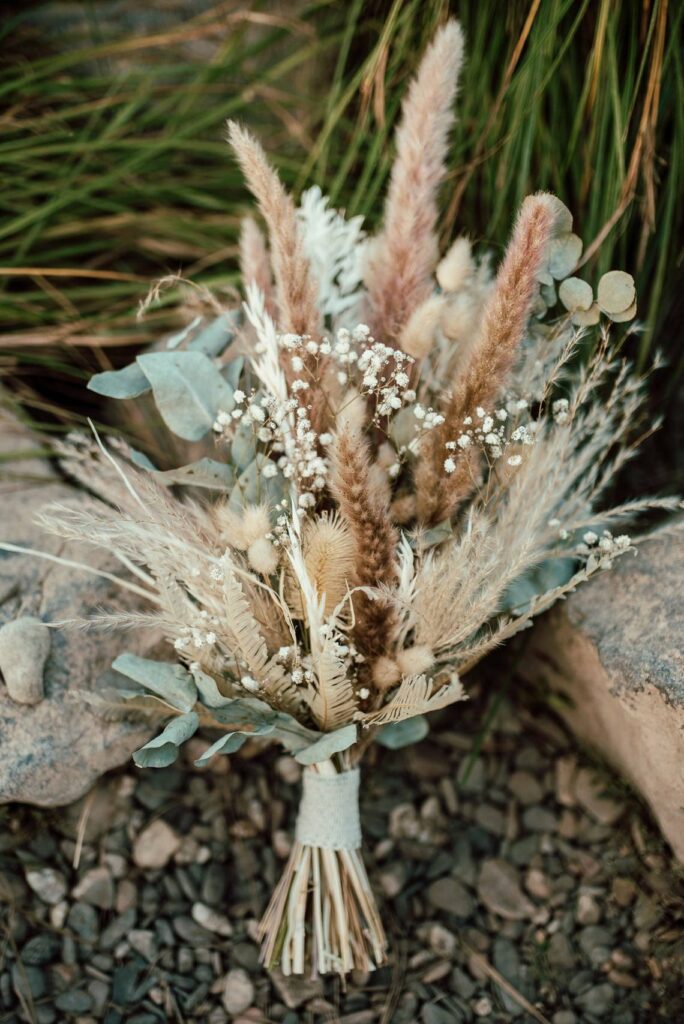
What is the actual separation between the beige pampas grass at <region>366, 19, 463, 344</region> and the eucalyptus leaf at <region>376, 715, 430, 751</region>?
2.02 feet

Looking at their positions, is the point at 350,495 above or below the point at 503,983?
above

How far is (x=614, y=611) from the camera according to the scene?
151cm

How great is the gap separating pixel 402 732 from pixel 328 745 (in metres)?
0.26

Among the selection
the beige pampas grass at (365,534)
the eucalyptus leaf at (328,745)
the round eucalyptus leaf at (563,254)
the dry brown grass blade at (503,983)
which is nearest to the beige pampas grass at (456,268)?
the round eucalyptus leaf at (563,254)

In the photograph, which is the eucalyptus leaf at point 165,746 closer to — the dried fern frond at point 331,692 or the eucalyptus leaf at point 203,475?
the dried fern frond at point 331,692

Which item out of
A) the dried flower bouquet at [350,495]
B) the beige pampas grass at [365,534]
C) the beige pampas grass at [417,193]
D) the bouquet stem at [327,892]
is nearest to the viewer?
the beige pampas grass at [365,534]

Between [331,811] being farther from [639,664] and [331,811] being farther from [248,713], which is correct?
[639,664]

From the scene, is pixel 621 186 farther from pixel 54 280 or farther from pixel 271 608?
pixel 54 280

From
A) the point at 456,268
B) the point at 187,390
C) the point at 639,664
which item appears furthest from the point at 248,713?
the point at 456,268

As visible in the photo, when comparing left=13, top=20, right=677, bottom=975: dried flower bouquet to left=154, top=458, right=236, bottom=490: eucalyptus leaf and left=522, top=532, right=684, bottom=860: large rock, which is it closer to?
left=154, top=458, right=236, bottom=490: eucalyptus leaf

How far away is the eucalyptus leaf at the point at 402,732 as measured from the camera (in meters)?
1.51

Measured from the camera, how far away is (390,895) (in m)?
1.62

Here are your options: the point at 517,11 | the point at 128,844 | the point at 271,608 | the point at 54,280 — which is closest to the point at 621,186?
the point at 517,11

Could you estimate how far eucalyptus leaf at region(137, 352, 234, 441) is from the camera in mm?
1398
